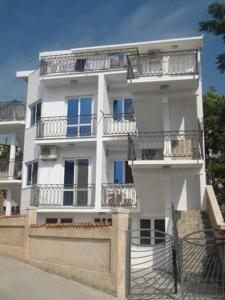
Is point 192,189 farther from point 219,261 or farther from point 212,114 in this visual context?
point 212,114

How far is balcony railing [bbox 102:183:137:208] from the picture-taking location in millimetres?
18578

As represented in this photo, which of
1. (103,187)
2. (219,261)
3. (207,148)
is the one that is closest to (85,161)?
(103,187)

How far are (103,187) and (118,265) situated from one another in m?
9.52

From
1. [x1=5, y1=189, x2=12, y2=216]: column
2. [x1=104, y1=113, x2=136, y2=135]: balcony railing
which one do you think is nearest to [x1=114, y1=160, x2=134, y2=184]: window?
[x1=104, y1=113, x2=136, y2=135]: balcony railing

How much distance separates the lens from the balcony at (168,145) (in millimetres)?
16141

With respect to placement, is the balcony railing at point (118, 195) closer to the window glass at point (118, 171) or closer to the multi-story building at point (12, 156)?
the window glass at point (118, 171)

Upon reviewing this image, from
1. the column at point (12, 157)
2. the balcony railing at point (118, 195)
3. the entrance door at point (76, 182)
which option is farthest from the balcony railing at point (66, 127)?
the column at point (12, 157)

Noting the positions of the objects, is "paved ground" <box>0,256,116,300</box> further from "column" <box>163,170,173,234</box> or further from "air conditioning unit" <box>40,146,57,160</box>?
"air conditioning unit" <box>40,146,57,160</box>

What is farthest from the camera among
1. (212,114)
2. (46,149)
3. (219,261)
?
(212,114)

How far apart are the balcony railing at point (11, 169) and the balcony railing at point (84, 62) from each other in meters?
5.79

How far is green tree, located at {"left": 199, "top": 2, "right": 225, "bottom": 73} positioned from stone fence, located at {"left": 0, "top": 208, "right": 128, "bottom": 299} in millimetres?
8709

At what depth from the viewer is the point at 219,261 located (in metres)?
11.9

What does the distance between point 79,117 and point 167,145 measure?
19.4 ft

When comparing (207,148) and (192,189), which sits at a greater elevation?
(207,148)
